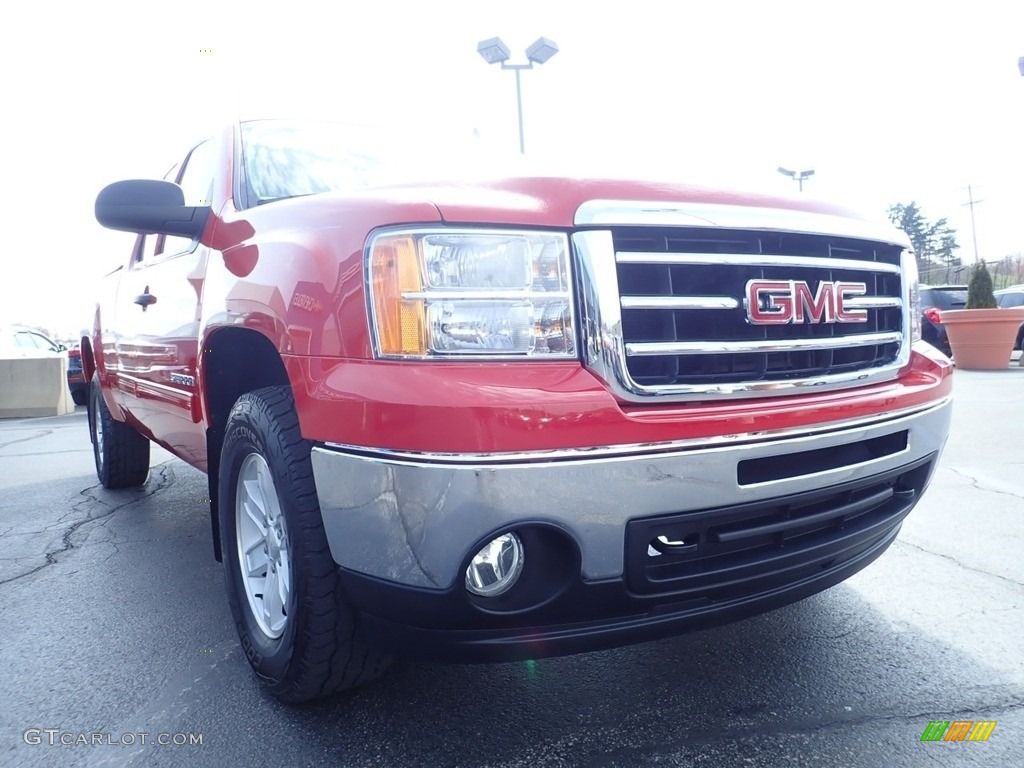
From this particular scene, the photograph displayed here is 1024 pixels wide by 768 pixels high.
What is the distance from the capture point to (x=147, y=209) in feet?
8.79

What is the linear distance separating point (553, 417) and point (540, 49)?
1196cm

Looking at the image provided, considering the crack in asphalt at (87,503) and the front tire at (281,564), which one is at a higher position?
the front tire at (281,564)

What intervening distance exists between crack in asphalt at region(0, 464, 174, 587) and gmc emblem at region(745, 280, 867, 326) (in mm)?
3227

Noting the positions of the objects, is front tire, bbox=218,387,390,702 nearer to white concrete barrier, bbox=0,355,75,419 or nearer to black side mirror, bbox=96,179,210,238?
Result: black side mirror, bbox=96,179,210,238

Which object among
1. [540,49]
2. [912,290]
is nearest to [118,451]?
[912,290]

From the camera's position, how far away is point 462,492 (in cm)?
158

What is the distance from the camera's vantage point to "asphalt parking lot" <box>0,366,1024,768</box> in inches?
76.4

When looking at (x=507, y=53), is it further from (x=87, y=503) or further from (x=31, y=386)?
(x=87, y=503)

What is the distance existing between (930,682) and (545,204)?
168 cm

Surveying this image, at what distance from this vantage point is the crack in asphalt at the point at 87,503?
12.0 feet

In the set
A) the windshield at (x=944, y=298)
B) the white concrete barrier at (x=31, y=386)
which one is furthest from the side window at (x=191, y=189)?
the windshield at (x=944, y=298)

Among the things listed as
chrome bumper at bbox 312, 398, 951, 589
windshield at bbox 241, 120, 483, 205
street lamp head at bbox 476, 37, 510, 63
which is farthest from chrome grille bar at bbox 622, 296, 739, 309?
street lamp head at bbox 476, 37, 510, 63

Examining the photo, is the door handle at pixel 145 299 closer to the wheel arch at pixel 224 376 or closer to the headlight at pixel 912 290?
the wheel arch at pixel 224 376

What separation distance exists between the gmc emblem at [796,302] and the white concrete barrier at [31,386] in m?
→ 13.6
